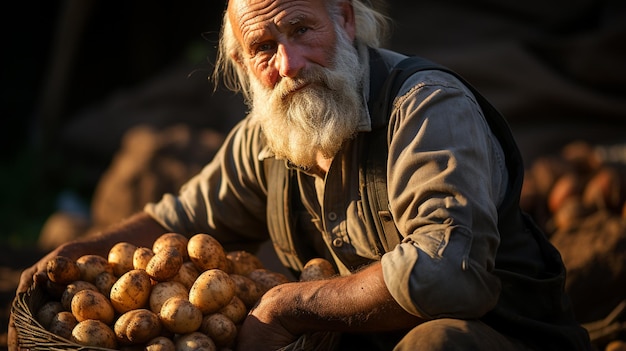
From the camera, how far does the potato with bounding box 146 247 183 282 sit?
307 centimetres

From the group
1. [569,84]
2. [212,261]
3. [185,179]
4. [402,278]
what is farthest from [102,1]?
[402,278]

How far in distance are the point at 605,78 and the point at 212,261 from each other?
209 inches

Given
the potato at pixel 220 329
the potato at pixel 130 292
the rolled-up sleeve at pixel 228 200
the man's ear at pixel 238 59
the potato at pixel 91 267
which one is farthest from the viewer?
the rolled-up sleeve at pixel 228 200

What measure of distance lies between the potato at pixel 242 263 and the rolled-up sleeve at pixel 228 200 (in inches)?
12.1

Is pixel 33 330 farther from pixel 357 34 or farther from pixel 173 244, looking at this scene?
pixel 357 34

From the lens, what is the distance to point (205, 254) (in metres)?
3.19

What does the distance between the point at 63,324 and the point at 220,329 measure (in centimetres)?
57

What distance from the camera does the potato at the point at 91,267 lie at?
3.22 m

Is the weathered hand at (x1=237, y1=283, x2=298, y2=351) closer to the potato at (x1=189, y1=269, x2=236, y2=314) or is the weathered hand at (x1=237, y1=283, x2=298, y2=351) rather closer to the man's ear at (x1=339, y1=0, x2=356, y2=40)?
the potato at (x1=189, y1=269, x2=236, y2=314)

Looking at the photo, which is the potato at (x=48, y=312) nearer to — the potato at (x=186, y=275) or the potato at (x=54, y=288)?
the potato at (x=54, y=288)

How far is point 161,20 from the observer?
33.0ft

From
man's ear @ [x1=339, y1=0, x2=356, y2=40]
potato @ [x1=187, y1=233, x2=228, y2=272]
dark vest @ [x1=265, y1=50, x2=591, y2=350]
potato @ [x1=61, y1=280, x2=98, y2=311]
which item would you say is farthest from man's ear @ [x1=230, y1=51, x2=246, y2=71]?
potato @ [x1=61, y1=280, x2=98, y2=311]

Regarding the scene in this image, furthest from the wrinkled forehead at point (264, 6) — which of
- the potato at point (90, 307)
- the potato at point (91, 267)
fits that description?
the potato at point (90, 307)

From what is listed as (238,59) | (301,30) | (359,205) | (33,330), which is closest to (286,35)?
(301,30)
